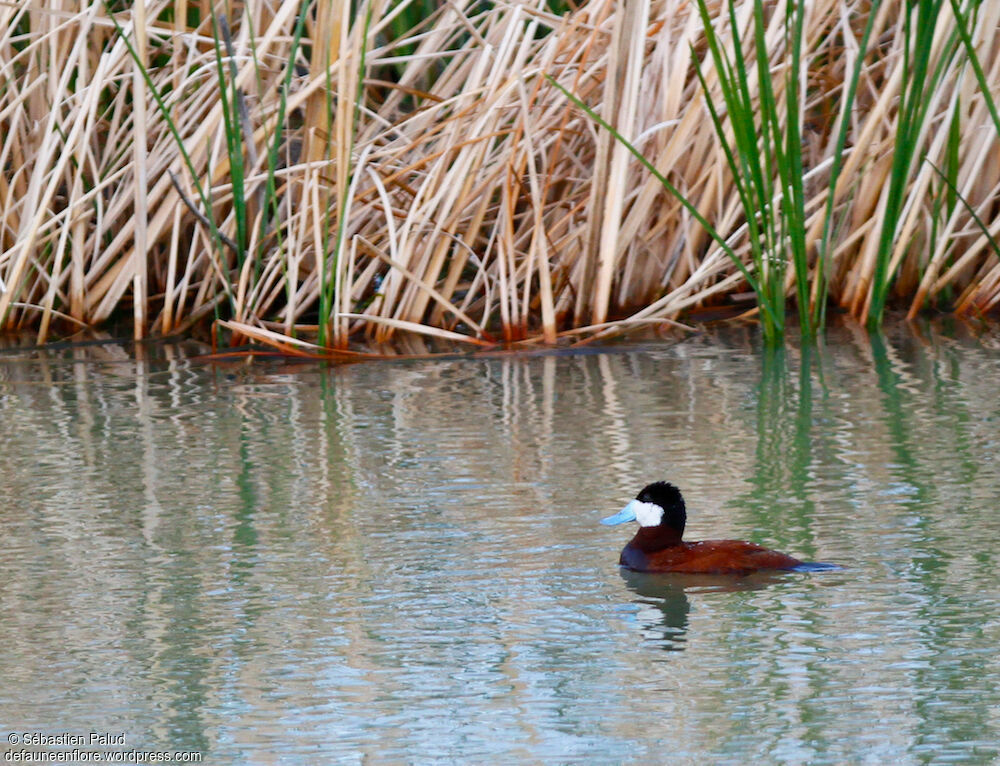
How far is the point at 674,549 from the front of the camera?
3.20 m

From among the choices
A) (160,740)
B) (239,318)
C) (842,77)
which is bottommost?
(160,740)

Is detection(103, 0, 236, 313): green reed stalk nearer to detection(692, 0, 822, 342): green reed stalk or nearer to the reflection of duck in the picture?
detection(692, 0, 822, 342): green reed stalk

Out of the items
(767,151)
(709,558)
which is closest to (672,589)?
(709,558)

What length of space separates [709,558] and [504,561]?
0.39 metres

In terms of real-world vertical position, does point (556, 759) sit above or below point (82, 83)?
below

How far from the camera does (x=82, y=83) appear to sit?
5719mm

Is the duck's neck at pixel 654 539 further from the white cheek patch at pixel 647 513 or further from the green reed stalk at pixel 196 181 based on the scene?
the green reed stalk at pixel 196 181

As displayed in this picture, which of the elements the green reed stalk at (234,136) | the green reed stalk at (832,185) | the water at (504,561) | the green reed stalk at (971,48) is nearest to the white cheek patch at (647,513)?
the water at (504,561)

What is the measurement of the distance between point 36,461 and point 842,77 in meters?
3.12

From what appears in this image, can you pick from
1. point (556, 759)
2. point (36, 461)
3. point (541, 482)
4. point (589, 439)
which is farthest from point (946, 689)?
point (36, 461)

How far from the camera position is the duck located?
3.07m

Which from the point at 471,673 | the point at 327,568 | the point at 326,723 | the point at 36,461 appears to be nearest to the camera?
the point at 326,723

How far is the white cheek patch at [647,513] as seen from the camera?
10.6ft

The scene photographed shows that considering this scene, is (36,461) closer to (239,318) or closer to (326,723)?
(239,318)
